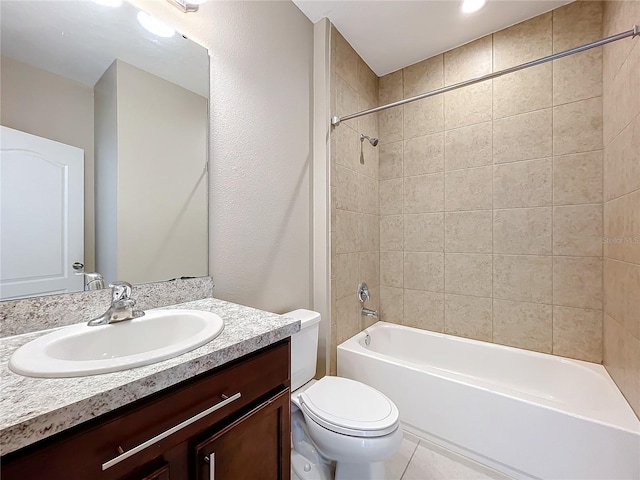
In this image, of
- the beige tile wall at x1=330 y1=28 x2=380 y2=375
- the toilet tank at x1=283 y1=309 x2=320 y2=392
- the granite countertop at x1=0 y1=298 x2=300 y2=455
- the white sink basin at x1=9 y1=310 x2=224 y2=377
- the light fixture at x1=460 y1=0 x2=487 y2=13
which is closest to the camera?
the granite countertop at x1=0 y1=298 x2=300 y2=455

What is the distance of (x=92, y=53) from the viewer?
0.93m

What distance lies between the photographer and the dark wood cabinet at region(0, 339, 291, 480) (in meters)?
0.44

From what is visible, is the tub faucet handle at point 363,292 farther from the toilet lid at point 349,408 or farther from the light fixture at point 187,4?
Answer: the light fixture at point 187,4

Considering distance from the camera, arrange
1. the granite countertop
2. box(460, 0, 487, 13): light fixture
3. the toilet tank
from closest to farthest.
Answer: the granite countertop < the toilet tank < box(460, 0, 487, 13): light fixture

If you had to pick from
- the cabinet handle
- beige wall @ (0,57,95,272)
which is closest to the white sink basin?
the cabinet handle

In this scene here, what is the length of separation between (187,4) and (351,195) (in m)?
1.34

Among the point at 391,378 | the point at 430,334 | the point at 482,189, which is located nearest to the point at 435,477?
the point at 391,378

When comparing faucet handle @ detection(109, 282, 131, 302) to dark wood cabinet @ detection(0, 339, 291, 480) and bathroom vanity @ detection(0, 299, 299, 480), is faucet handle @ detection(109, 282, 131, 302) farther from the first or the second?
dark wood cabinet @ detection(0, 339, 291, 480)

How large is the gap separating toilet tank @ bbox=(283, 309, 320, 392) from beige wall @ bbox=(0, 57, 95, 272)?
0.91 metres

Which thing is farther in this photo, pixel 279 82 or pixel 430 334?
pixel 430 334

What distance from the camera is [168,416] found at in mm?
566

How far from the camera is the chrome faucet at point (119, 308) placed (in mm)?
833

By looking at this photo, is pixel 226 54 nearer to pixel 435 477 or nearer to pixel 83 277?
pixel 83 277

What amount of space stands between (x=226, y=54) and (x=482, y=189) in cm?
180
